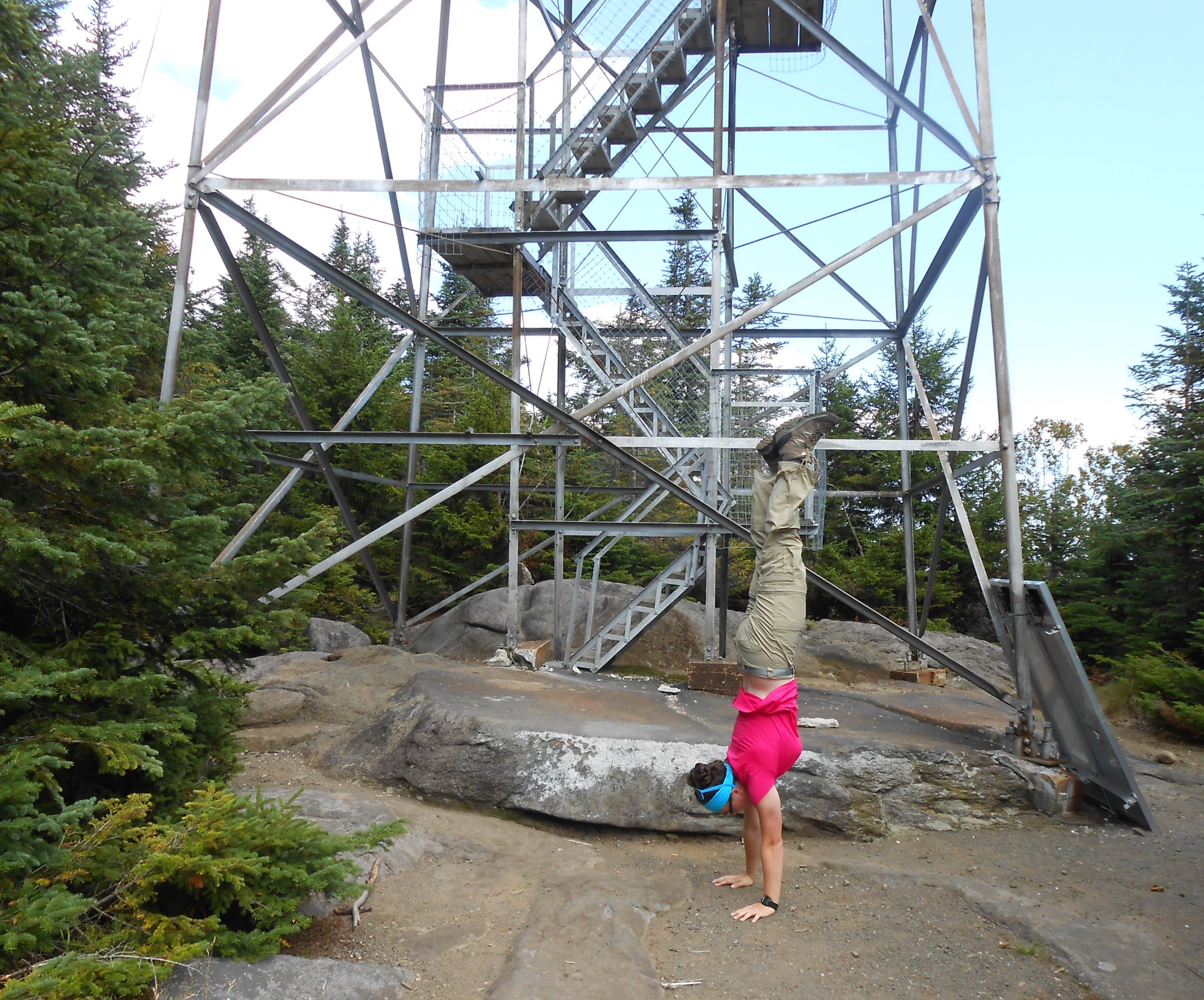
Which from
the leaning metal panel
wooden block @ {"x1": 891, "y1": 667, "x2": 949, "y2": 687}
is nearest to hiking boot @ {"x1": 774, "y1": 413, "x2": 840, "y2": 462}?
the leaning metal panel

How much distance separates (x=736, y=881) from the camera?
170 inches

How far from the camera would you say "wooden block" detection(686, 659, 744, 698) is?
27.6 ft

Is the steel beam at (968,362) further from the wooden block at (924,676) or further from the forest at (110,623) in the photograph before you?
the forest at (110,623)

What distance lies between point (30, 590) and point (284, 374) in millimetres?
3812

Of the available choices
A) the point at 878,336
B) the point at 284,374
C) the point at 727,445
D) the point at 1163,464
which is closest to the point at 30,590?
the point at 284,374

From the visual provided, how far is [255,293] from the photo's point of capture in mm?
25312

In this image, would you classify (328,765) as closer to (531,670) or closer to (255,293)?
(531,670)

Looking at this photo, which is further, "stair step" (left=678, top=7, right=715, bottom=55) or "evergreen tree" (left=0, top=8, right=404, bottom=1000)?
"stair step" (left=678, top=7, right=715, bottom=55)

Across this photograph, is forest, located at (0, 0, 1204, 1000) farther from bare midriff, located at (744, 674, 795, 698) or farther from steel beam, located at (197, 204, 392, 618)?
bare midriff, located at (744, 674, 795, 698)

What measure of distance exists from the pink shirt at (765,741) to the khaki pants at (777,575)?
6.7 inches

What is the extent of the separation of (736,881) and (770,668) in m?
1.26

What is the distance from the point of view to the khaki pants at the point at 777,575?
404cm

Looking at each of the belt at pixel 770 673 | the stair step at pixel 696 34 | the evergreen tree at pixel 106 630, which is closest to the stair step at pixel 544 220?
the stair step at pixel 696 34

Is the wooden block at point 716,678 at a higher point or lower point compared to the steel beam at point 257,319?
lower
